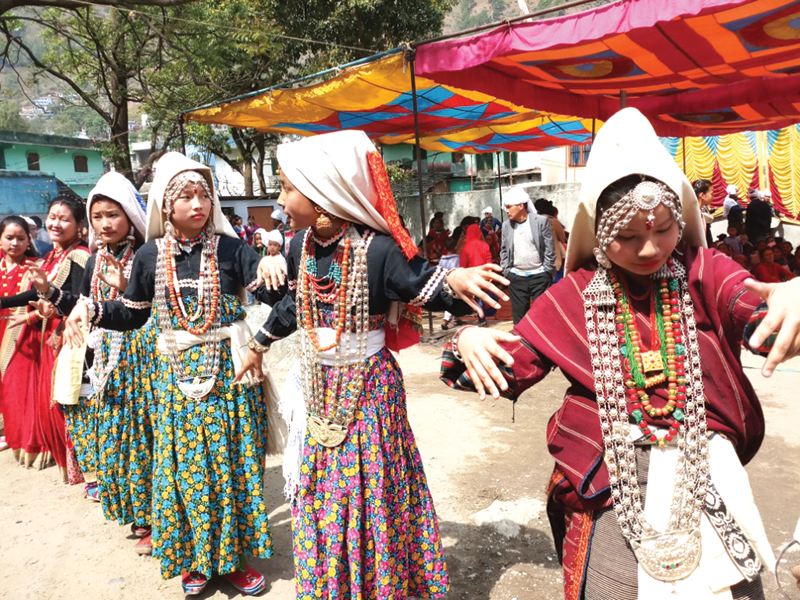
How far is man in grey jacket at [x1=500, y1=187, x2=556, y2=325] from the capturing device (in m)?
7.17

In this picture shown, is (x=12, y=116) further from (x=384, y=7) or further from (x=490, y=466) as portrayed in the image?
(x=490, y=466)

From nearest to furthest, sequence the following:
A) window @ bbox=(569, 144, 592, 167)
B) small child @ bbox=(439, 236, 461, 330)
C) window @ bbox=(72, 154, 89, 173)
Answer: small child @ bbox=(439, 236, 461, 330), window @ bbox=(569, 144, 592, 167), window @ bbox=(72, 154, 89, 173)

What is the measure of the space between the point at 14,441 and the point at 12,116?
54713 millimetres

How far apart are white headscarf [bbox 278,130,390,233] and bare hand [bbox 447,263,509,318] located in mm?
498

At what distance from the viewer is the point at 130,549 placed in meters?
3.56

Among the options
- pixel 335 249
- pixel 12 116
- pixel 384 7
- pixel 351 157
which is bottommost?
pixel 335 249

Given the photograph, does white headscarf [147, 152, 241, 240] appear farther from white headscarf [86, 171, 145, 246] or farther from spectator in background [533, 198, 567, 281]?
spectator in background [533, 198, 567, 281]

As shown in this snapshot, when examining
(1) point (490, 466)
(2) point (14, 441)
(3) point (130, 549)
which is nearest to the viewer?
(3) point (130, 549)

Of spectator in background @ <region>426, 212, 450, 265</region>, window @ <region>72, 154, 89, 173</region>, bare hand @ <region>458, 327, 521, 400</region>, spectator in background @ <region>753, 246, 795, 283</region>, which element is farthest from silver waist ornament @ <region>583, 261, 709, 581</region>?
window @ <region>72, 154, 89, 173</region>

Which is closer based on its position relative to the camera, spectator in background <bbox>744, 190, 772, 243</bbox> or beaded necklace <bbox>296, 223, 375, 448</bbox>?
beaded necklace <bbox>296, 223, 375, 448</bbox>

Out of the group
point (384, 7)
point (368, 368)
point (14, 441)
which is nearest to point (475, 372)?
point (368, 368)

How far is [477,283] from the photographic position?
2.00 meters

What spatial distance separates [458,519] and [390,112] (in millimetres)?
6135

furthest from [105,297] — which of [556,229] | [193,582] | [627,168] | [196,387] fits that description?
[556,229]
